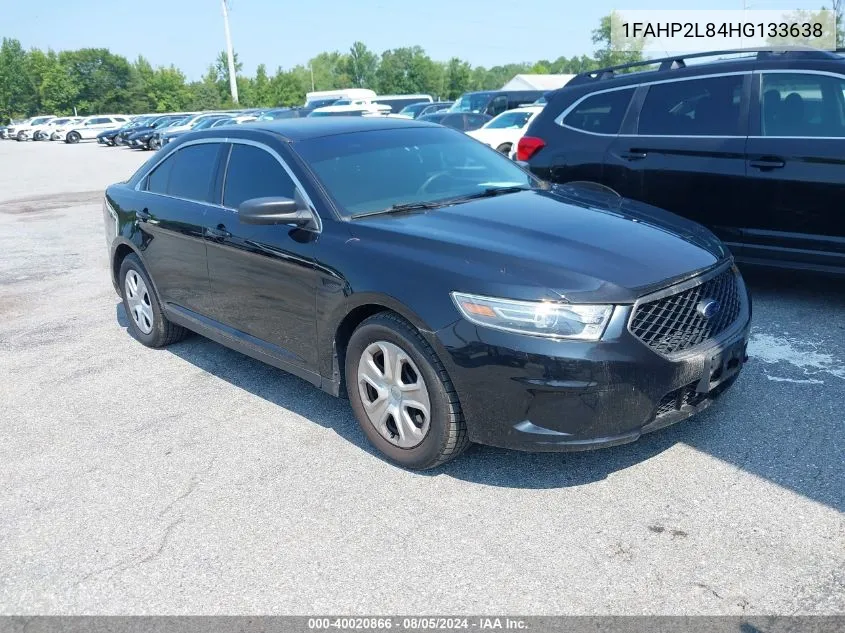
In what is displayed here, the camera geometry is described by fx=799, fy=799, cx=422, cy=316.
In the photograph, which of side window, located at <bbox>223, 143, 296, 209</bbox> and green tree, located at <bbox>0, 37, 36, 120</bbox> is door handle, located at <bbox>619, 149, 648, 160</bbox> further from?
green tree, located at <bbox>0, 37, 36, 120</bbox>

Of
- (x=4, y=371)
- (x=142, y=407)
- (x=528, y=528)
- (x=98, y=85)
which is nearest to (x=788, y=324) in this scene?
(x=528, y=528)

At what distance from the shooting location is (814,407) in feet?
13.7

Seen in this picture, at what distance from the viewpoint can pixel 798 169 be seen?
5.59 metres

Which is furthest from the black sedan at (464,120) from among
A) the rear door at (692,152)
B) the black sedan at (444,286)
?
the black sedan at (444,286)

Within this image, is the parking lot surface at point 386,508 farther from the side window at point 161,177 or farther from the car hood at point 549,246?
the side window at point 161,177

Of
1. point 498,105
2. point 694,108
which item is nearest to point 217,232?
point 694,108

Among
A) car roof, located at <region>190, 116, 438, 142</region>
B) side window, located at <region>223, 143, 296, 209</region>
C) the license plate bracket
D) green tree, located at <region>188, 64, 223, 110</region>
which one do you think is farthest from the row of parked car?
green tree, located at <region>188, 64, 223, 110</region>

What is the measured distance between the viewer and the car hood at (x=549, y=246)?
11.1 ft

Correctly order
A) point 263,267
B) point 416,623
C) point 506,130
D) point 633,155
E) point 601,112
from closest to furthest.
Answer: point 416,623 → point 263,267 → point 633,155 → point 601,112 → point 506,130

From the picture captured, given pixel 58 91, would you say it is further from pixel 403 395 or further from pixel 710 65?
pixel 403 395

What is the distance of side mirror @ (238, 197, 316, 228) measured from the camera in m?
4.12

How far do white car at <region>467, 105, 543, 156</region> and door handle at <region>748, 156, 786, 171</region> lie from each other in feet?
42.8

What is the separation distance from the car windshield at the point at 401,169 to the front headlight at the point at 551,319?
1.20m

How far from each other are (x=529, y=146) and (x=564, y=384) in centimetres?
425
